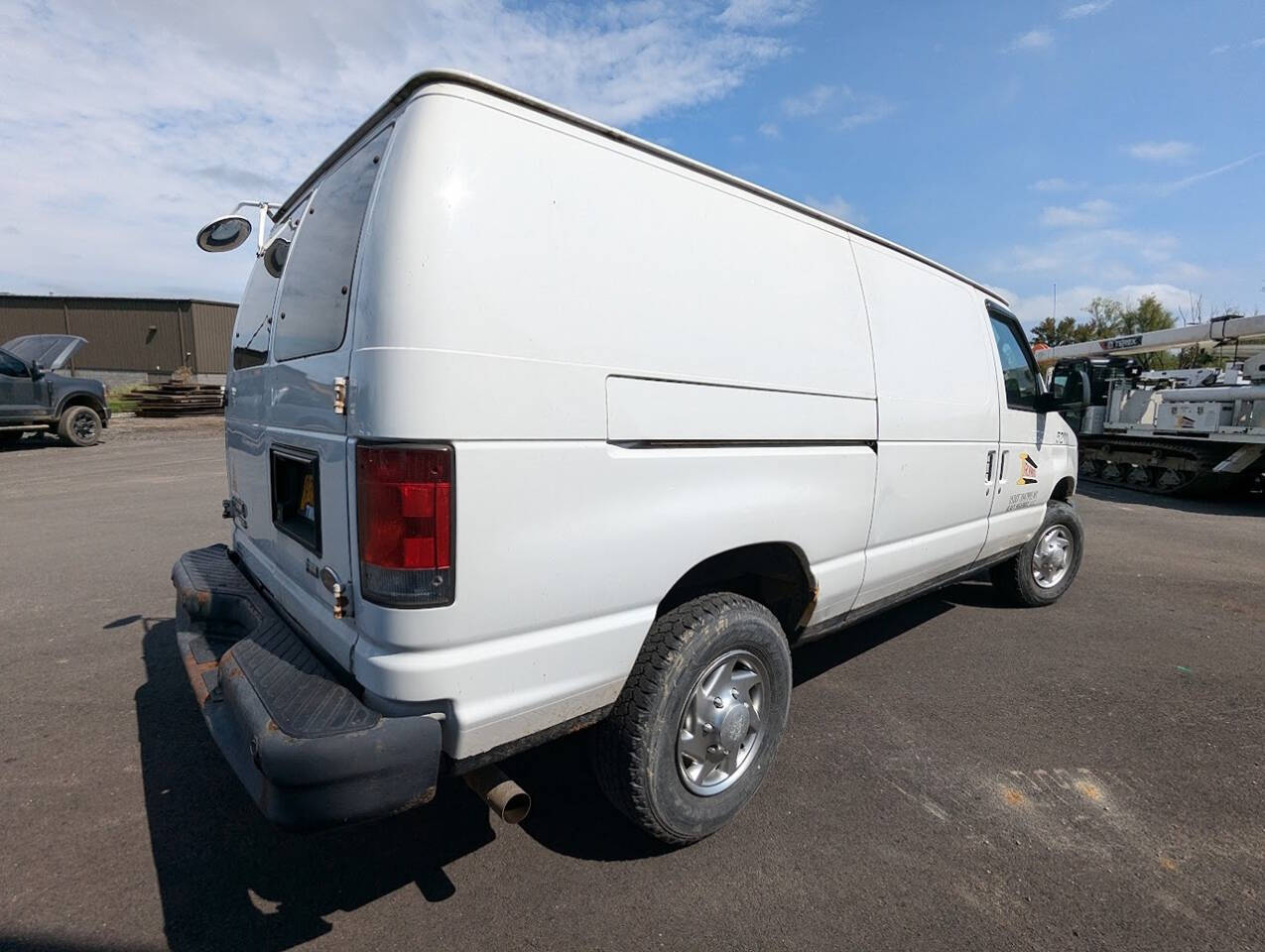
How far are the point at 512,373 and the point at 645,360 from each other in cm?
47

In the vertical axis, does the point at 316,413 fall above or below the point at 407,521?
above

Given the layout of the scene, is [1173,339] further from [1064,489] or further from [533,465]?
[533,465]

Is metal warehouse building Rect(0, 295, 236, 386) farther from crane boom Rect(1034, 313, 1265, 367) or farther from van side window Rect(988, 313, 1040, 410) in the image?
van side window Rect(988, 313, 1040, 410)

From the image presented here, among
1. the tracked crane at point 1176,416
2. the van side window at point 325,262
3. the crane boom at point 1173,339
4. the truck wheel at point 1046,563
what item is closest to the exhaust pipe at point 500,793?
the van side window at point 325,262

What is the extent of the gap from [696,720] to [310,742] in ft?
4.19

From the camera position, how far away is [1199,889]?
2305mm

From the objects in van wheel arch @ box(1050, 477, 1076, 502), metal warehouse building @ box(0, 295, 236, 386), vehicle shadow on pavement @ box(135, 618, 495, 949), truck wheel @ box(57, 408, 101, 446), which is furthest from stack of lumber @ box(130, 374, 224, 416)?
van wheel arch @ box(1050, 477, 1076, 502)

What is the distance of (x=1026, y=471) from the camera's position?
14.7 ft

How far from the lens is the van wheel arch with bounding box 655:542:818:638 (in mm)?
2543

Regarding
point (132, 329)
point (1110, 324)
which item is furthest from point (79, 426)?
point (1110, 324)

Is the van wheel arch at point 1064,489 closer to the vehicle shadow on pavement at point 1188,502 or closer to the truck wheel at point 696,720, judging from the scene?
the truck wheel at point 696,720

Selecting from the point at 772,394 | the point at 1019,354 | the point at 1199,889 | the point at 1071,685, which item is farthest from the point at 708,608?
the point at 1019,354

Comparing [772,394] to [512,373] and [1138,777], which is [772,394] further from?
[1138,777]

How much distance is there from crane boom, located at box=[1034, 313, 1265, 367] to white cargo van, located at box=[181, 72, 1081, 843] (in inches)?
435
